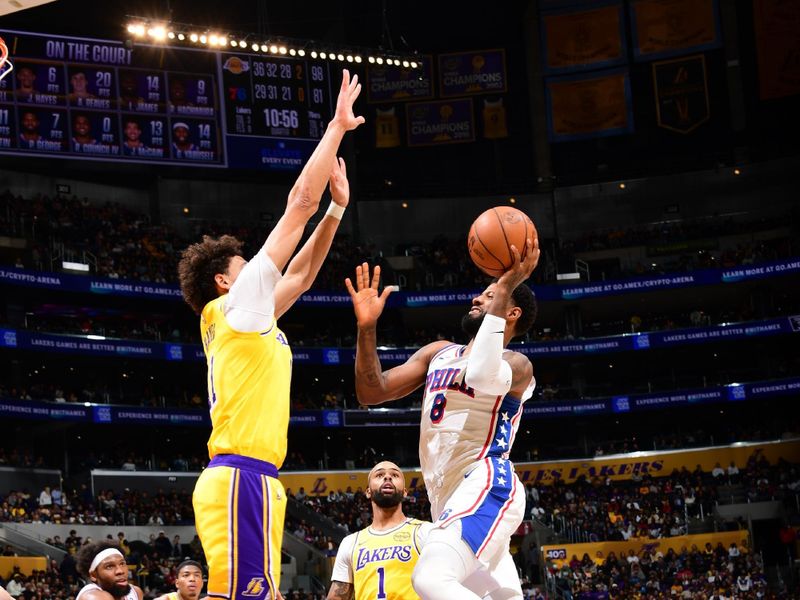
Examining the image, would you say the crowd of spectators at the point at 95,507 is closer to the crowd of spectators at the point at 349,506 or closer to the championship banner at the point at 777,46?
the crowd of spectators at the point at 349,506

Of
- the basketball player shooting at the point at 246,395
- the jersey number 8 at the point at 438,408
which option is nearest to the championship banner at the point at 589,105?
the jersey number 8 at the point at 438,408

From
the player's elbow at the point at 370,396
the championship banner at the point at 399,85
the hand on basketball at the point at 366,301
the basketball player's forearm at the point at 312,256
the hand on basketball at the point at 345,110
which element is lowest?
the player's elbow at the point at 370,396

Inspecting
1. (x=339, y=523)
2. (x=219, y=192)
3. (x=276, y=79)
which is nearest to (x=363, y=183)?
(x=219, y=192)

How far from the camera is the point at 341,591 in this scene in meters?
8.82

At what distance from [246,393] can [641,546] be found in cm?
3051

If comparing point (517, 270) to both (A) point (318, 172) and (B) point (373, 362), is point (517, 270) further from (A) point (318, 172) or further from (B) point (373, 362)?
(A) point (318, 172)

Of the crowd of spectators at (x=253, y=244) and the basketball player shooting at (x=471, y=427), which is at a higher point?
the crowd of spectators at (x=253, y=244)

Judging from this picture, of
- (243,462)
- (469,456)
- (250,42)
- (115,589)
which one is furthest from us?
(250,42)

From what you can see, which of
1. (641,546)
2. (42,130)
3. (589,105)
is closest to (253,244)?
(42,130)

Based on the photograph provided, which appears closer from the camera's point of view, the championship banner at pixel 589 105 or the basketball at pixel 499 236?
the basketball at pixel 499 236

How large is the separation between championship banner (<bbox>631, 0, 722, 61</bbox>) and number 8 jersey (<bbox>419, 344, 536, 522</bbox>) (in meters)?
39.1

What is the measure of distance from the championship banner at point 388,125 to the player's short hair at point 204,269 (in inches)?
1583

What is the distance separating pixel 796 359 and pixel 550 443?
9.88 m

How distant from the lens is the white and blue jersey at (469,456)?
6262 millimetres
